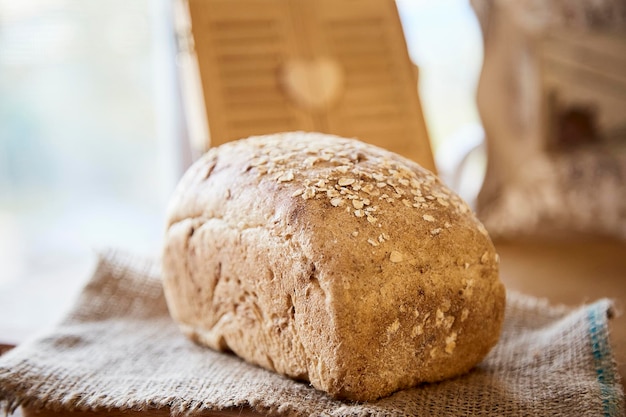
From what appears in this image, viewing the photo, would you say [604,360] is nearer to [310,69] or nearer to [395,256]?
[395,256]

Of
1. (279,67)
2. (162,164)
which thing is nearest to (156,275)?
(279,67)

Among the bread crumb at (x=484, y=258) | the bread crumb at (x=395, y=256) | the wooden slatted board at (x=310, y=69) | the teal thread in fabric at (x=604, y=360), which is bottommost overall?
the teal thread in fabric at (x=604, y=360)

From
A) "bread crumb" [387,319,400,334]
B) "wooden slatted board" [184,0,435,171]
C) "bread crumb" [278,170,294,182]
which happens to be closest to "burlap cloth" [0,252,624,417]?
"bread crumb" [387,319,400,334]

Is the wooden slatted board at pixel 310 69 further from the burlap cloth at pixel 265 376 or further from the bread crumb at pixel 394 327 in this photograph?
the bread crumb at pixel 394 327

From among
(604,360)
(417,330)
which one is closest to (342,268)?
(417,330)

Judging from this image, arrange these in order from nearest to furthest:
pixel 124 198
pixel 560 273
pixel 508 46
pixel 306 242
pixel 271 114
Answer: pixel 306 242
pixel 560 273
pixel 271 114
pixel 508 46
pixel 124 198

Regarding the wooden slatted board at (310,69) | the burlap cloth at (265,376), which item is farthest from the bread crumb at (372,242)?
the wooden slatted board at (310,69)

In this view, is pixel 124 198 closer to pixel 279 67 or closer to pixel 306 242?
pixel 279 67
